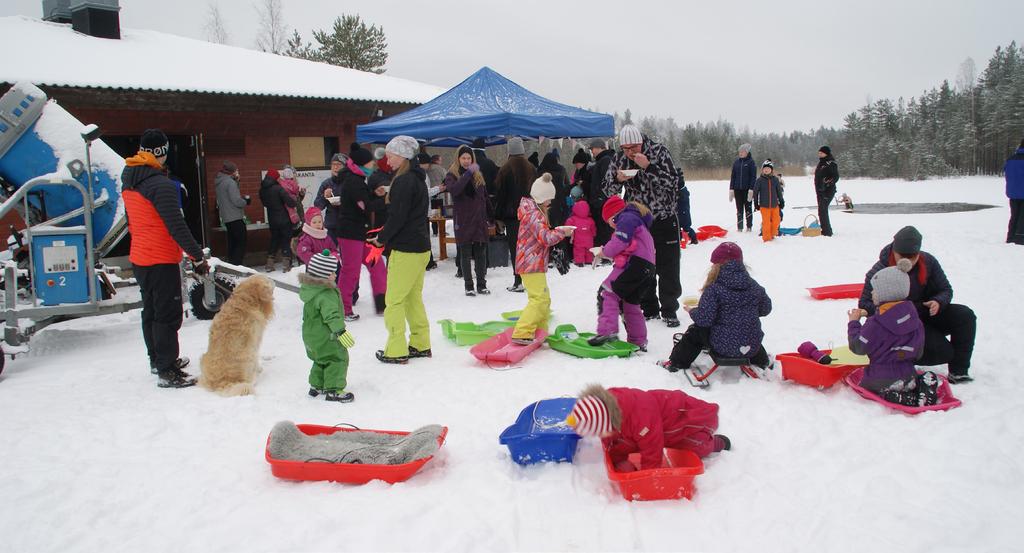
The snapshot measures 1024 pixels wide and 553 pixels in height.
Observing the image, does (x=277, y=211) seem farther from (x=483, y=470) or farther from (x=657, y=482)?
(x=657, y=482)

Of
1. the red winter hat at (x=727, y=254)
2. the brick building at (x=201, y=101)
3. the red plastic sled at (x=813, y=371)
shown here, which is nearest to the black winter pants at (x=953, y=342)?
the red plastic sled at (x=813, y=371)

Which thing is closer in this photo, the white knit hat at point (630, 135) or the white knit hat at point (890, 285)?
the white knit hat at point (890, 285)

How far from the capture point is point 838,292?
7969 millimetres

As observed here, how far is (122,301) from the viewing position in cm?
727

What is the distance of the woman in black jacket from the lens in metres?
11.7

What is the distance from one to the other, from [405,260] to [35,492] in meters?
3.32

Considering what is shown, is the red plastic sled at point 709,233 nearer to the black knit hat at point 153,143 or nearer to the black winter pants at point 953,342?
the black winter pants at point 953,342

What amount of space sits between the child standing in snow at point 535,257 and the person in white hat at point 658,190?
878 millimetres

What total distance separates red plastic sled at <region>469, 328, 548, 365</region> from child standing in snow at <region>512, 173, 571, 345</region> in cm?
7

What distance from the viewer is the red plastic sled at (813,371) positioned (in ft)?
16.2

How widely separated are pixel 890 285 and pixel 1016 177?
9.32m

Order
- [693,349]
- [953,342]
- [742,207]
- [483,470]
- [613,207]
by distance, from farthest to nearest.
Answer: [742,207], [613,207], [693,349], [953,342], [483,470]

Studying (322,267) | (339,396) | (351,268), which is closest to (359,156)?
(351,268)

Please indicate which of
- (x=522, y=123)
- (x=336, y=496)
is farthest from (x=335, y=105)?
(x=336, y=496)
